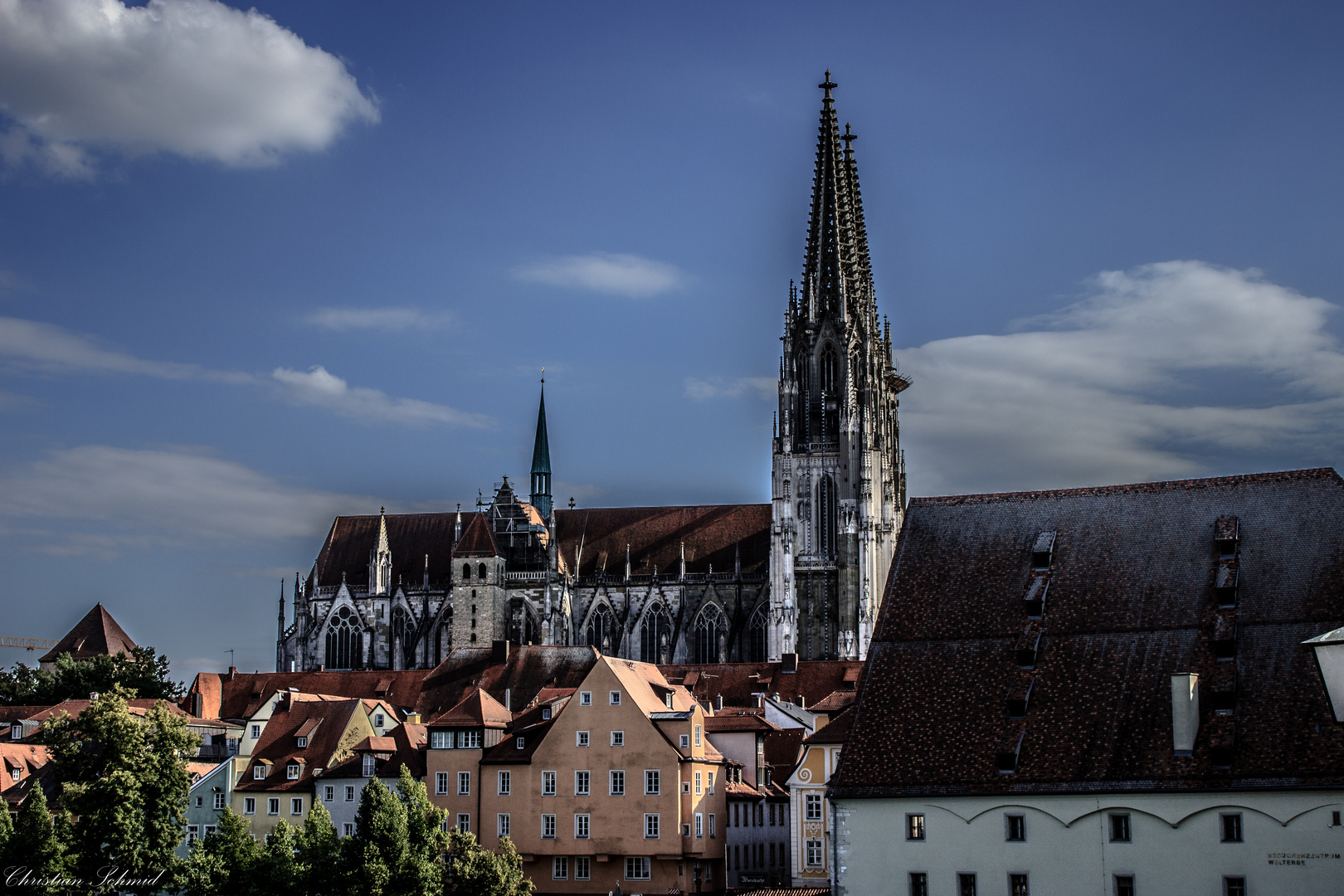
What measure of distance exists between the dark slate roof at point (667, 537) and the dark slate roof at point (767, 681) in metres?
30.4

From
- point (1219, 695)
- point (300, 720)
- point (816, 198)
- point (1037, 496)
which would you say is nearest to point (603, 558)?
point (816, 198)

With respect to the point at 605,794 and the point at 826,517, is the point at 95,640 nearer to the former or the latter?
the point at 826,517

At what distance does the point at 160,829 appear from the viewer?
63438 millimetres

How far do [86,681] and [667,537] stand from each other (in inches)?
1737

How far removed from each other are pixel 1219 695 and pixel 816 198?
87.0 meters

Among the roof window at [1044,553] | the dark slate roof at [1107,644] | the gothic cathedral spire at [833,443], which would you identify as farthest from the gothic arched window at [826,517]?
the roof window at [1044,553]

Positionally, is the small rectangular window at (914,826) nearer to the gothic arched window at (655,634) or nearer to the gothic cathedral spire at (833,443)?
the gothic cathedral spire at (833,443)

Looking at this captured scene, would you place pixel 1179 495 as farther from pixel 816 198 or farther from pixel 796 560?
pixel 816 198

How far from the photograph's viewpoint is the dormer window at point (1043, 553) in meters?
54.4

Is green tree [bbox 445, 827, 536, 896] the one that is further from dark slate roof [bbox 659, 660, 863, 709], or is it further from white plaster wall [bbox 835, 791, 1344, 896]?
dark slate roof [bbox 659, 660, 863, 709]

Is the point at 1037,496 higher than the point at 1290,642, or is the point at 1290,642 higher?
the point at 1037,496

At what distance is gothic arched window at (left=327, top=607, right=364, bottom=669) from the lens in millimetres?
135250

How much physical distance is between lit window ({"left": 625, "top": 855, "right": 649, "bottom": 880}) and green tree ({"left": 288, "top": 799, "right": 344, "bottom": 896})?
39.1ft

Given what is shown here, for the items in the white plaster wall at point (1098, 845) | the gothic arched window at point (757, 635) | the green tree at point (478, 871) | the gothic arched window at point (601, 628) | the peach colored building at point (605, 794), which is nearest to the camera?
the white plaster wall at point (1098, 845)
